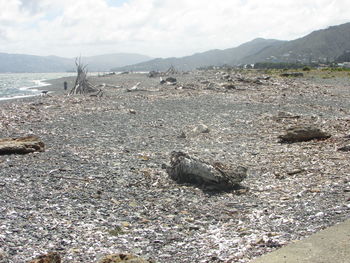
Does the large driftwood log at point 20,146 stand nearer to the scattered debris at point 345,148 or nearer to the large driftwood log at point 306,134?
the large driftwood log at point 306,134

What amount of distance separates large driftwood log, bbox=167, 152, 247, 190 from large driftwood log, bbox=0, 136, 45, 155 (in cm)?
513

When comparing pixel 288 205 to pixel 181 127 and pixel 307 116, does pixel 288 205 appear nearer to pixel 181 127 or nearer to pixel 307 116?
pixel 181 127

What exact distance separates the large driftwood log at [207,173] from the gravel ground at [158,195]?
253mm

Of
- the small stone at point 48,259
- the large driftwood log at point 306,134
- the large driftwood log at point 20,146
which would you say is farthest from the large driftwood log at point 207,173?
the large driftwood log at point 306,134

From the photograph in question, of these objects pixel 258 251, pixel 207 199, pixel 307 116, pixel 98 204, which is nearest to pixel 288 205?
pixel 207 199

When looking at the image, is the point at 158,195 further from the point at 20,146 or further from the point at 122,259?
the point at 20,146

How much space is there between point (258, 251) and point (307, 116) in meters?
16.1

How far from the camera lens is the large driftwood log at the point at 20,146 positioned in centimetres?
1214

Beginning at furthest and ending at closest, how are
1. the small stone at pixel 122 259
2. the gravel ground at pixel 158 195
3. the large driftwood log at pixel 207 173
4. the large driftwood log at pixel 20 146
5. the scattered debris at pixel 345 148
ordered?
the large driftwood log at pixel 20 146 < the scattered debris at pixel 345 148 < the large driftwood log at pixel 207 173 < the gravel ground at pixel 158 195 < the small stone at pixel 122 259

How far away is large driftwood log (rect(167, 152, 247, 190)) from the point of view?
9.41 m

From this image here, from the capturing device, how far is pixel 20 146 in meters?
12.2

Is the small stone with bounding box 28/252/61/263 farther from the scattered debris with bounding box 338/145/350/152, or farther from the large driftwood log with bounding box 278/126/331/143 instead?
the large driftwood log with bounding box 278/126/331/143

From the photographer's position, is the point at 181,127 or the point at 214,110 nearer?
the point at 181,127

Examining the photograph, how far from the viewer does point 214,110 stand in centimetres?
2394
